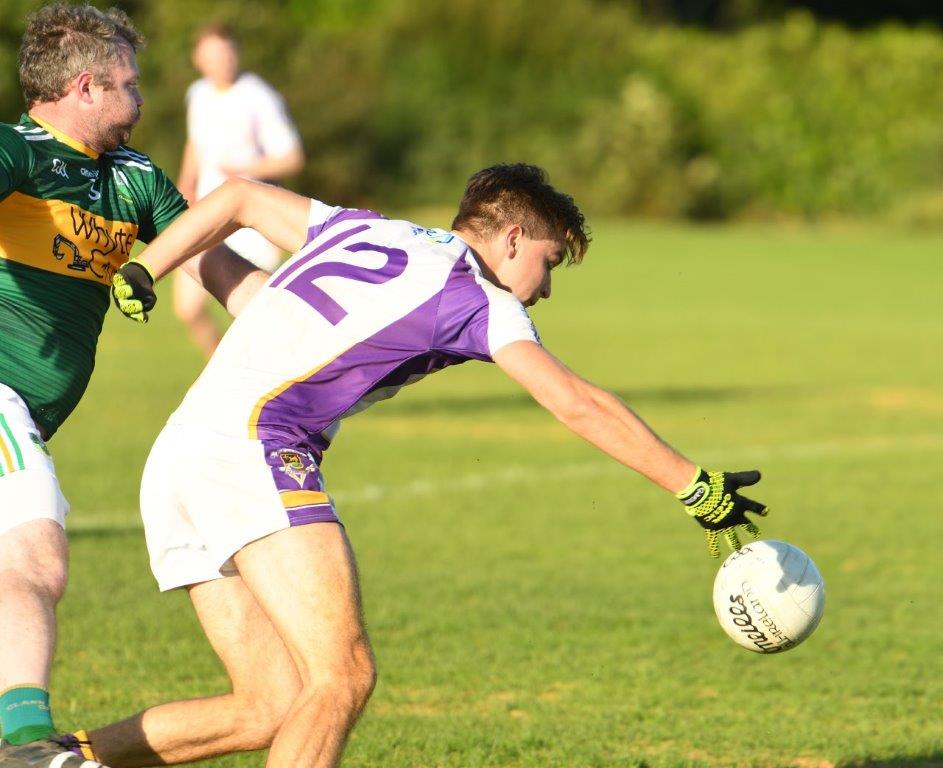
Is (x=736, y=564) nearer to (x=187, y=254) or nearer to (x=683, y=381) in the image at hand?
(x=187, y=254)

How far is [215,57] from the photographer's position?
12.5m

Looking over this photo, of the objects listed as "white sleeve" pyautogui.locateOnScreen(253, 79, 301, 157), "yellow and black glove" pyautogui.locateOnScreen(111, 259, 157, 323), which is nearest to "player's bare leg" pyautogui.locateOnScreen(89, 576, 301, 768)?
"yellow and black glove" pyautogui.locateOnScreen(111, 259, 157, 323)

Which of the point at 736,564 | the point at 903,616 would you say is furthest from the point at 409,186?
the point at 736,564

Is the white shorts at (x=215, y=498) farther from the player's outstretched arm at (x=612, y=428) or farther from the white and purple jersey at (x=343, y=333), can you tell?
the player's outstretched arm at (x=612, y=428)

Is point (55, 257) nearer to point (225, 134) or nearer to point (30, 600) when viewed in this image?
point (30, 600)

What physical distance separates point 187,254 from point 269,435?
2.28 feet

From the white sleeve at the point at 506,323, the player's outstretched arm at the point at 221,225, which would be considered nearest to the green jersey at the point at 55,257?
the player's outstretched arm at the point at 221,225

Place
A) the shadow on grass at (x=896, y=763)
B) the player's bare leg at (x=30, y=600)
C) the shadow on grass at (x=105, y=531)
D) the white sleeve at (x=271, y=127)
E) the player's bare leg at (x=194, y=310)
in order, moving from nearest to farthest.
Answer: the player's bare leg at (x=30, y=600), the shadow on grass at (x=896, y=763), the shadow on grass at (x=105, y=531), the player's bare leg at (x=194, y=310), the white sleeve at (x=271, y=127)

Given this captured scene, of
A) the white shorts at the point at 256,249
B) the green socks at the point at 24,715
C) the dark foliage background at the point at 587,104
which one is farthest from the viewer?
the dark foliage background at the point at 587,104

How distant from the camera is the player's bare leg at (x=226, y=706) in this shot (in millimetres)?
4637

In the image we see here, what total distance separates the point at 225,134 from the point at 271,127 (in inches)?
13.6

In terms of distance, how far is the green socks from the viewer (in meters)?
4.12

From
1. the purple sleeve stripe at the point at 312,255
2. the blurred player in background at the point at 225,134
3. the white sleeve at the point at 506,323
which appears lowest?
the white sleeve at the point at 506,323

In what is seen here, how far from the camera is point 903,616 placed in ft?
26.6
